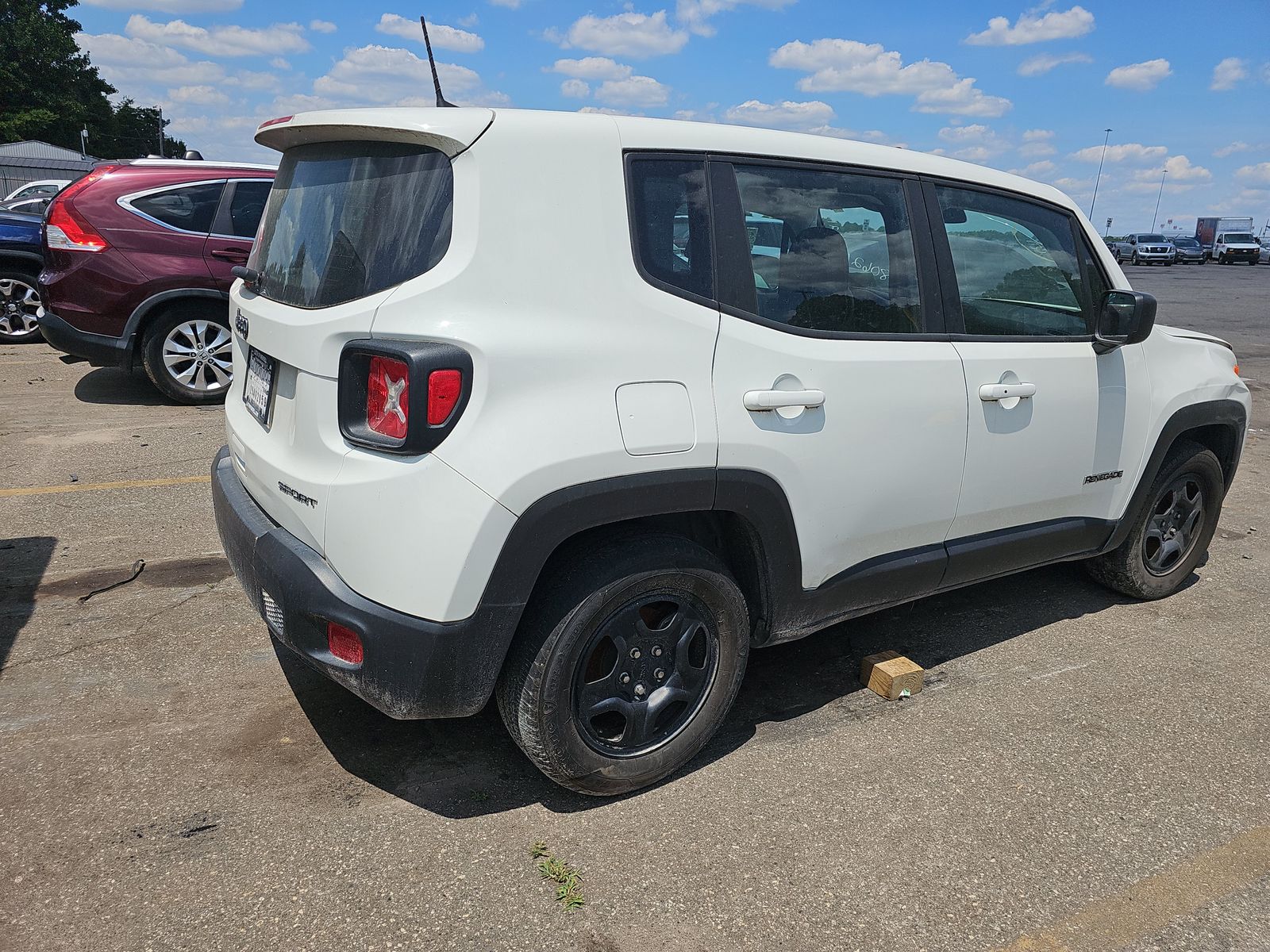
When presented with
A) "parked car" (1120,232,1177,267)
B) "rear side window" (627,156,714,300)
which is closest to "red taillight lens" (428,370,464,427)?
"rear side window" (627,156,714,300)

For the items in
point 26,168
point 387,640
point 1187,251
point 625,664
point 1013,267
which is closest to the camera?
point 387,640

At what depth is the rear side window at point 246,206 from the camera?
24.2 ft

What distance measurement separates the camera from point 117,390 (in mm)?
8172

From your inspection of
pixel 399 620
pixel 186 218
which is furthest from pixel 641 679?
pixel 186 218

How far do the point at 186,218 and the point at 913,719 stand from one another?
6.69 m

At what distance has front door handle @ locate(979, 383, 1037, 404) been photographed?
3.23 m

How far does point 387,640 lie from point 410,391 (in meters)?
0.64

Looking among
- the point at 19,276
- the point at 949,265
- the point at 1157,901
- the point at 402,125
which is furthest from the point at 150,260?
the point at 1157,901

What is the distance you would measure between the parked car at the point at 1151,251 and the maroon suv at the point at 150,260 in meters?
49.7

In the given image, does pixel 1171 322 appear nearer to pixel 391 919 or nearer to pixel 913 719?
pixel 913 719

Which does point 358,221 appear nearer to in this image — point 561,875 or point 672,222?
point 672,222

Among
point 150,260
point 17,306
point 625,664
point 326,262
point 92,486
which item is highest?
point 326,262

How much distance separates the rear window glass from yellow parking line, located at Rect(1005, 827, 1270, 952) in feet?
7.54

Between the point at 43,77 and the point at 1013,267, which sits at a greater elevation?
the point at 43,77
